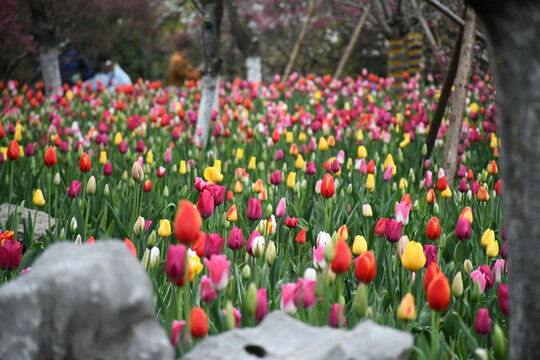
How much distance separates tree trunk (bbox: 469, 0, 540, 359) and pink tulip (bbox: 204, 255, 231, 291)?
703mm

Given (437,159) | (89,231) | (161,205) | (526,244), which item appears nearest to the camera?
(526,244)

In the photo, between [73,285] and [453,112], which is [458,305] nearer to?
[73,285]

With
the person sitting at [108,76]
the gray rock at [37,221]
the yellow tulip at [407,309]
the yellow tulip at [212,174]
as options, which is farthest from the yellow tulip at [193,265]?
the person sitting at [108,76]

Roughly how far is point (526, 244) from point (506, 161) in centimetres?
18

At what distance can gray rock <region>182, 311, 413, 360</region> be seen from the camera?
1.21 meters

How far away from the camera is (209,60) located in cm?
549

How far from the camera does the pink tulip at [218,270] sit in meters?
1.54

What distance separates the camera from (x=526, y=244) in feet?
4.05

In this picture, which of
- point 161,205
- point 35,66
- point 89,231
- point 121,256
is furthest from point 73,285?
point 35,66

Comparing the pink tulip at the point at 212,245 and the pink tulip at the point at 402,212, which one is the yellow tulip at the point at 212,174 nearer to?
the pink tulip at the point at 402,212

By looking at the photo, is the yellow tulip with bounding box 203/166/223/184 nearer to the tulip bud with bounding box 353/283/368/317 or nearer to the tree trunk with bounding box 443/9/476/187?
the tulip bud with bounding box 353/283/368/317

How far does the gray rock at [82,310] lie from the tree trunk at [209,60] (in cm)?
422

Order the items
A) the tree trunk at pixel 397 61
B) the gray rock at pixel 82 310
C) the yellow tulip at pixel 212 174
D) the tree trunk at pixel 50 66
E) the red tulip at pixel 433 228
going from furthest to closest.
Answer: the tree trunk at pixel 50 66
the tree trunk at pixel 397 61
the yellow tulip at pixel 212 174
the red tulip at pixel 433 228
the gray rock at pixel 82 310

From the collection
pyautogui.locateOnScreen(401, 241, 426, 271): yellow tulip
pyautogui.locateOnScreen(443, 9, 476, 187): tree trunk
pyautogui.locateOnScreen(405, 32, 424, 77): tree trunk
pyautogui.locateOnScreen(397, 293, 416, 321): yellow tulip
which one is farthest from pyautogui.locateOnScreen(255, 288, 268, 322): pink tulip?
pyautogui.locateOnScreen(405, 32, 424, 77): tree trunk
